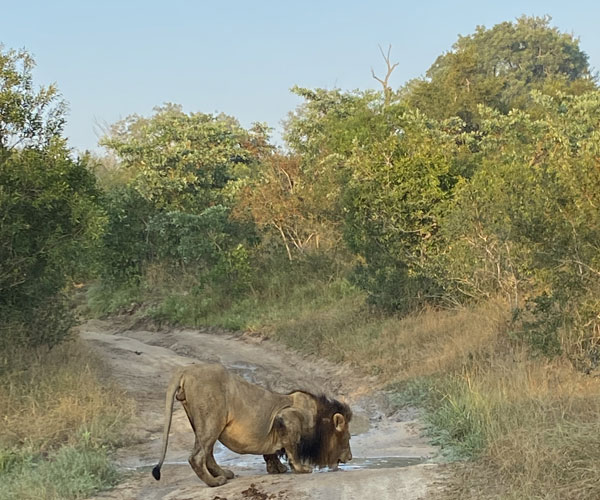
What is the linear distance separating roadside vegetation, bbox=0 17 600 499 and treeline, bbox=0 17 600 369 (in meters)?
0.04

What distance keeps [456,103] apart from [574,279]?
730 inches

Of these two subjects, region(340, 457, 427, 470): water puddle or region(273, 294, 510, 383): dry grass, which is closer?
region(340, 457, 427, 470): water puddle

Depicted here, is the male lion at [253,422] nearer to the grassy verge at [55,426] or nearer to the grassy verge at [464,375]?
the grassy verge at [55,426]

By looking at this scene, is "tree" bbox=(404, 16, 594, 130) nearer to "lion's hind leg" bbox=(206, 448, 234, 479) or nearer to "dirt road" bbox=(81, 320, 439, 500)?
"dirt road" bbox=(81, 320, 439, 500)

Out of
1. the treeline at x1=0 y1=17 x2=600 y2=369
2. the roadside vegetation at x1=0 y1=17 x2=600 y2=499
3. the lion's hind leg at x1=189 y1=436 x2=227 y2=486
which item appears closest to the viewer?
the lion's hind leg at x1=189 y1=436 x2=227 y2=486

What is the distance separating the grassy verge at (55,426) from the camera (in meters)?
6.25

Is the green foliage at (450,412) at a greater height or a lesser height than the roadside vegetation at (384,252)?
lesser

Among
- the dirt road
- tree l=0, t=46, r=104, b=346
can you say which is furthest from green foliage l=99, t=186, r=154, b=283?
tree l=0, t=46, r=104, b=346

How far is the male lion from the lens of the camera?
622 cm

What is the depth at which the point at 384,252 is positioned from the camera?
14867 millimetres

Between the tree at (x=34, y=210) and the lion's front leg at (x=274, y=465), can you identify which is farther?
the tree at (x=34, y=210)

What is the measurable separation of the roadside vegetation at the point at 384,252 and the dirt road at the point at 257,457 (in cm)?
33

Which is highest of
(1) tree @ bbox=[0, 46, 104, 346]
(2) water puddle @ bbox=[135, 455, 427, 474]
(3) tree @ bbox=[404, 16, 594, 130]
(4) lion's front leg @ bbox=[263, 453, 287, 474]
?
(3) tree @ bbox=[404, 16, 594, 130]

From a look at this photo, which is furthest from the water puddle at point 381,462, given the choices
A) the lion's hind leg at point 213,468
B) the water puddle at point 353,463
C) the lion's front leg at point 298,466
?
the lion's hind leg at point 213,468
